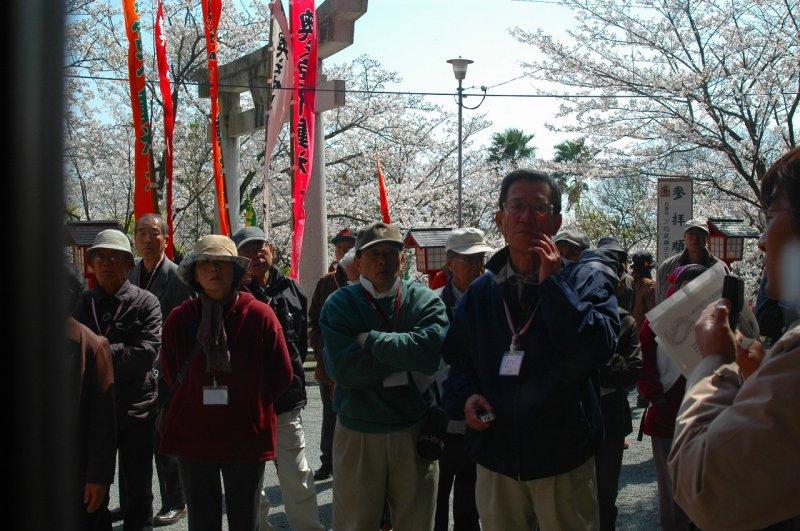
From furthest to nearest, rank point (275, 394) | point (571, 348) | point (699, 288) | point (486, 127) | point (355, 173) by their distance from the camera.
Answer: point (486, 127), point (355, 173), point (275, 394), point (571, 348), point (699, 288)

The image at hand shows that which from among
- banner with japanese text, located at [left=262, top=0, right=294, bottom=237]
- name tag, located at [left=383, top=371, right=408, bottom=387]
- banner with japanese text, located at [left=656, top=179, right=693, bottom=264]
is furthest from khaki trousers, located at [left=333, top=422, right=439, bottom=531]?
banner with japanese text, located at [left=656, top=179, right=693, bottom=264]

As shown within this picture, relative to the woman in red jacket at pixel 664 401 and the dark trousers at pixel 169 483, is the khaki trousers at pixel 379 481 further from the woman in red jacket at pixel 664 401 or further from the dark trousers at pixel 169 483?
the dark trousers at pixel 169 483

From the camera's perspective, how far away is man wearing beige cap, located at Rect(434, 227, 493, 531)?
189 inches

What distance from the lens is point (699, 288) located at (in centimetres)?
266

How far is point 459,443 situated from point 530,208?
186 centimetres

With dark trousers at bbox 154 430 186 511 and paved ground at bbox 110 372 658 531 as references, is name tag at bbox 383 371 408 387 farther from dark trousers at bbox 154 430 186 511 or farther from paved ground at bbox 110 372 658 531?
dark trousers at bbox 154 430 186 511

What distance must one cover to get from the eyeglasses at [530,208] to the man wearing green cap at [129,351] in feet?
8.16

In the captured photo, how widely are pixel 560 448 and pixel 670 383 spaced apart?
165cm

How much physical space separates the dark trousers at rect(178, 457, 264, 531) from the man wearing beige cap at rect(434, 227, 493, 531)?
1.18 metres

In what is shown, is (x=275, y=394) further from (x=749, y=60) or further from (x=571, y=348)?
(x=749, y=60)

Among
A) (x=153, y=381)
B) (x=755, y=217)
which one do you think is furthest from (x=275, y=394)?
(x=755, y=217)

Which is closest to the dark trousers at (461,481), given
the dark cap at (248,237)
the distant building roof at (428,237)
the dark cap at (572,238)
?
the dark cap at (572,238)

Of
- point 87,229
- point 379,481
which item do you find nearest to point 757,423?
point 379,481

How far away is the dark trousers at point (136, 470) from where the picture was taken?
16.2 feet
